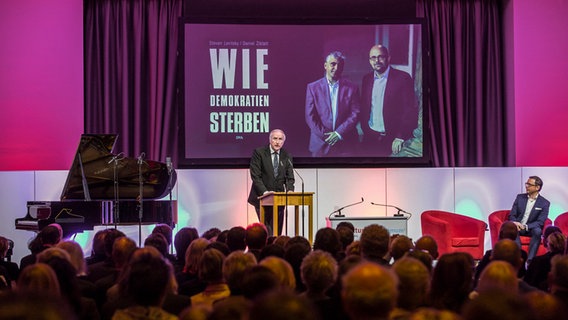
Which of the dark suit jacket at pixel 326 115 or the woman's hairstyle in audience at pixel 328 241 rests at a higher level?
the dark suit jacket at pixel 326 115

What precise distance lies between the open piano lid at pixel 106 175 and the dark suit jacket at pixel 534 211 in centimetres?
428

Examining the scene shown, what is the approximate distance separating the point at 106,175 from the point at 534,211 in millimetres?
5137

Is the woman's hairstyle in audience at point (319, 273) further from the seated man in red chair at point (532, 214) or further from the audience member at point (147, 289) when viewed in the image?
the seated man in red chair at point (532, 214)

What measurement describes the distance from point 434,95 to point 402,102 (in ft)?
2.53

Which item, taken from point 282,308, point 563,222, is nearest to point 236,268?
point 282,308

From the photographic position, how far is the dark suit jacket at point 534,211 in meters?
9.59

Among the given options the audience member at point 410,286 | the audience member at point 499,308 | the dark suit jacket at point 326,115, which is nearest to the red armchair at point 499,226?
the dark suit jacket at point 326,115

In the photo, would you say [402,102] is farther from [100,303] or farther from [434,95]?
[100,303]

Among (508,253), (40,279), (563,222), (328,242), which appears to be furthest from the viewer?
(563,222)

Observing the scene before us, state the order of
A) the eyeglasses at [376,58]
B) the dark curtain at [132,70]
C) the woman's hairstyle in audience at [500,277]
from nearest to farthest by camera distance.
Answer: the woman's hairstyle in audience at [500,277] → the eyeglasses at [376,58] → the dark curtain at [132,70]

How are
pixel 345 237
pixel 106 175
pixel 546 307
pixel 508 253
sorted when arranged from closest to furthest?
pixel 546 307, pixel 508 253, pixel 345 237, pixel 106 175

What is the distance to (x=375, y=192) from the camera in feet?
36.2

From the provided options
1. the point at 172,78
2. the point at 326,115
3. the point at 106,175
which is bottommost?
the point at 106,175

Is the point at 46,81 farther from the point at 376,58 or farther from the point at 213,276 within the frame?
the point at 213,276
